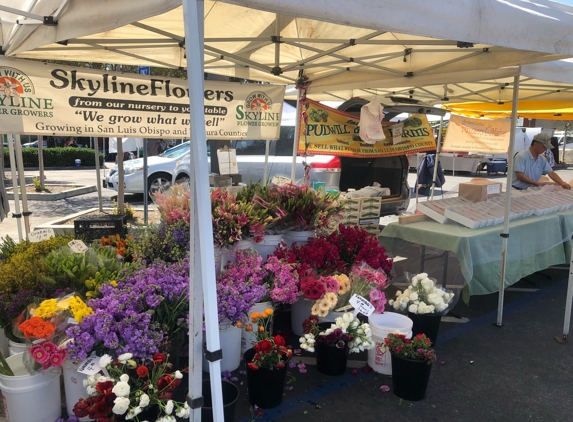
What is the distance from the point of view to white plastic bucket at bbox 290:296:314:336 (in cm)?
371

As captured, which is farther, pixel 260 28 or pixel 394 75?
pixel 394 75

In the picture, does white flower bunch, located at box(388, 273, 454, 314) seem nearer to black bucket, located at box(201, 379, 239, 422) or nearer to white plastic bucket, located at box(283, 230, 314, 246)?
white plastic bucket, located at box(283, 230, 314, 246)

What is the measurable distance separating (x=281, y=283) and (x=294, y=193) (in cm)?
96

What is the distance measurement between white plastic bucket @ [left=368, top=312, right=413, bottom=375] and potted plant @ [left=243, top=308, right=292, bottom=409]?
0.83 m

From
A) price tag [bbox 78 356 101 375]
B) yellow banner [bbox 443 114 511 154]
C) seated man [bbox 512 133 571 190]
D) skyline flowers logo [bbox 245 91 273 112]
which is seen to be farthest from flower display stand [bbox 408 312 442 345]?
yellow banner [bbox 443 114 511 154]

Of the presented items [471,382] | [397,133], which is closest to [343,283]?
[471,382]

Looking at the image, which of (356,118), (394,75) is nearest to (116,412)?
(394,75)

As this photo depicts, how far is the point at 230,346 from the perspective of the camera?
317 cm

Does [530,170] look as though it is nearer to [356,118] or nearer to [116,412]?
[356,118]

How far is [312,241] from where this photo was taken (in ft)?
13.0

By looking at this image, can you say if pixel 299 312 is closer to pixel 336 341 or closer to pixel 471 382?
pixel 336 341

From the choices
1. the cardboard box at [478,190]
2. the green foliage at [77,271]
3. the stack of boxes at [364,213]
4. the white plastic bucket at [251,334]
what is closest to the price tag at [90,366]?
the green foliage at [77,271]

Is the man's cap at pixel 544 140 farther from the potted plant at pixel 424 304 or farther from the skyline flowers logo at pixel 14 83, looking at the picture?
the skyline flowers logo at pixel 14 83

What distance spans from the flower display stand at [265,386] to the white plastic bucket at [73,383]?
97 cm
